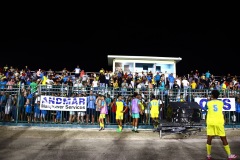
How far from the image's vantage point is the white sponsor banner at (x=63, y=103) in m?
11.9

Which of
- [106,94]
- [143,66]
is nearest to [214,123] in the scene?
[106,94]

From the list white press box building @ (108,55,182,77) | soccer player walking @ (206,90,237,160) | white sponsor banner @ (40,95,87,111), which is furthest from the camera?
white press box building @ (108,55,182,77)

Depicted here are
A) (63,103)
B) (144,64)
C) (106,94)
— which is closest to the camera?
(63,103)

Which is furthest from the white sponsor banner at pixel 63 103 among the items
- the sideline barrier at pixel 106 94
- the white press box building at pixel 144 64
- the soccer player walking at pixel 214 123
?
the white press box building at pixel 144 64

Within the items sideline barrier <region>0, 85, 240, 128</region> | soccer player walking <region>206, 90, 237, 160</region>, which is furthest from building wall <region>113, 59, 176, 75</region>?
soccer player walking <region>206, 90, 237, 160</region>

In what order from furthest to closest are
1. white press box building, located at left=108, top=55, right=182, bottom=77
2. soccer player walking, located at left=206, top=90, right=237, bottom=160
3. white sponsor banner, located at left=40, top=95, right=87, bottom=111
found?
white press box building, located at left=108, top=55, right=182, bottom=77
white sponsor banner, located at left=40, top=95, right=87, bottom=111
soccer player walking, located at left=206, top=90, right=237, bottom=160

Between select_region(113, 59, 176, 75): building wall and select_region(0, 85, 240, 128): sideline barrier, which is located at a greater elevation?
select_region(113, 59, 176, 75): building wall

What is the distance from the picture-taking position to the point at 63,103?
12.0m

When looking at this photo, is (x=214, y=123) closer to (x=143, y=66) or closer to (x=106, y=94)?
(x=106, y=94)

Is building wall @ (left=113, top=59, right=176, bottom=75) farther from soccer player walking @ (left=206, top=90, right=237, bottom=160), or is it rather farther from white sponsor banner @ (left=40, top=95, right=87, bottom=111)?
soccer player walking @ (left=206, top=90, right=237, bottom=160)

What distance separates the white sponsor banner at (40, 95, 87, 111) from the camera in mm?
11934

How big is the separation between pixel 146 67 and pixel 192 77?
4.70m

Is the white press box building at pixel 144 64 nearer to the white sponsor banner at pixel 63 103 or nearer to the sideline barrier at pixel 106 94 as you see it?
the sideline barrier at pixel 106 94

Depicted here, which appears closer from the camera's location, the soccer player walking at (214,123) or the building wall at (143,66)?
the soccer player walking at (214,123)
